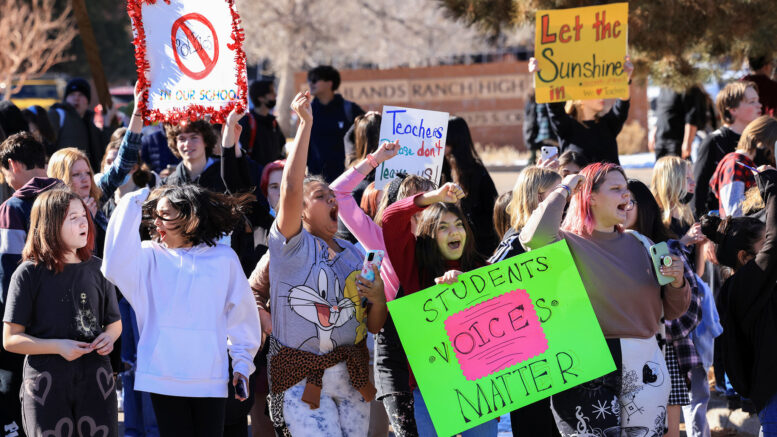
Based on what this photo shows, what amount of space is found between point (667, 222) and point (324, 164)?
366cm

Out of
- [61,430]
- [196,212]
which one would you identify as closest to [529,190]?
[196,212]

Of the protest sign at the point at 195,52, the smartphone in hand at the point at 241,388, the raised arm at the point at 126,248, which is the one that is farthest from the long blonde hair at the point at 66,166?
the smartphone in hand at the point at 241,388

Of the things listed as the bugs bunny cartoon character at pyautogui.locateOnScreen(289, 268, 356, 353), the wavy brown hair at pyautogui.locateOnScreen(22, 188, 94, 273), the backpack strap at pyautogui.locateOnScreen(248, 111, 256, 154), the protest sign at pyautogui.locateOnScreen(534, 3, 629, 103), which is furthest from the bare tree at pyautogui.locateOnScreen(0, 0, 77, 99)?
the bugs bunny cartoon character at pyautogui.locateOnScreen(289, 268, 356, 353)

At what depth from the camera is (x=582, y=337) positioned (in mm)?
4840

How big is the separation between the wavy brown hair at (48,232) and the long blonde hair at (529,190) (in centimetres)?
233

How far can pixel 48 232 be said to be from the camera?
5008 millimetres

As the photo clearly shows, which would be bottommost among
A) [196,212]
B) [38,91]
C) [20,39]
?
[196,212]

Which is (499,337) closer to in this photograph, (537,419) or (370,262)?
(370,262)

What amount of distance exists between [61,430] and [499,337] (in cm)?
205

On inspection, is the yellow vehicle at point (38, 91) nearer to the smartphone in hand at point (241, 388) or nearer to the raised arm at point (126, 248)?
the raised arm at point (126, 248)

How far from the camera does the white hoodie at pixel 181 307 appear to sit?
461cm

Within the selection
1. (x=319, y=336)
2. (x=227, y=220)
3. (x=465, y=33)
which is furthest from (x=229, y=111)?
(x=465, y=33)

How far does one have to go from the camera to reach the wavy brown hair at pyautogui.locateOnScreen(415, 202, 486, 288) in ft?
16.7

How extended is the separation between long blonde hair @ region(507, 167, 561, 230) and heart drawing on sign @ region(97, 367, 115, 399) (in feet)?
7.37
